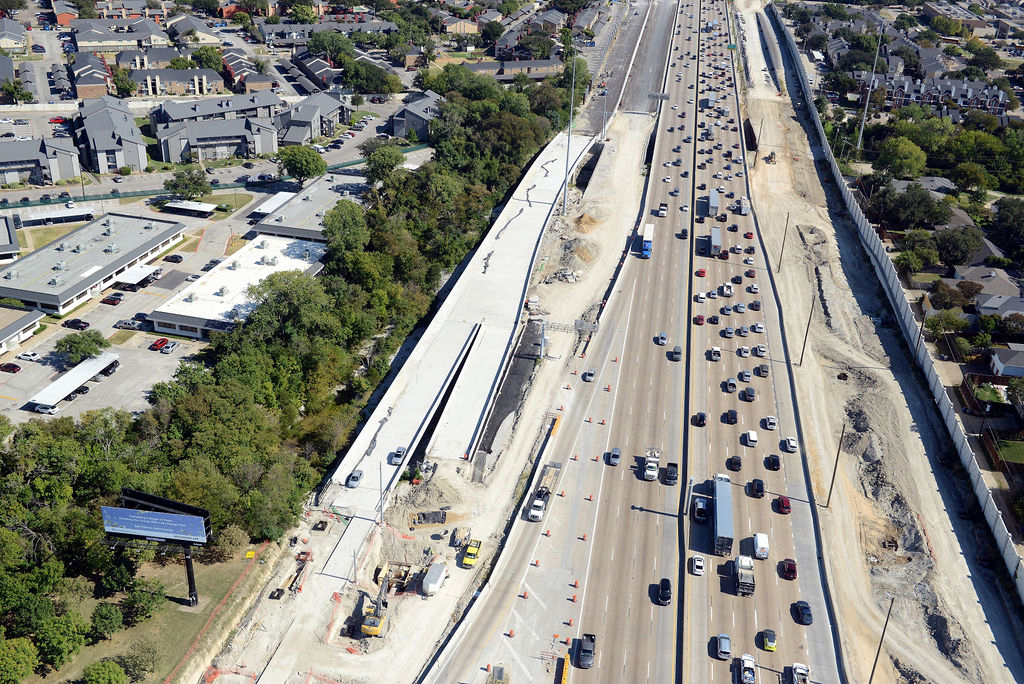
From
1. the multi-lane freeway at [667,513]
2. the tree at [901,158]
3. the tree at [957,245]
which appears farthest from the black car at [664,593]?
the tree at [901,158]

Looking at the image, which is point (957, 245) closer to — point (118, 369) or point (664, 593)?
point (664, 593)

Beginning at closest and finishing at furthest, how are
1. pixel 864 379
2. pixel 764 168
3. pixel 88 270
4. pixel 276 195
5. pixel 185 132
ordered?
pixel 864 379
pixel 88 270
pixel 276 195
pixel 185 132
pixel 764 168

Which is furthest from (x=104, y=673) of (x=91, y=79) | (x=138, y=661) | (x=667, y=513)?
(x=91, y=79)

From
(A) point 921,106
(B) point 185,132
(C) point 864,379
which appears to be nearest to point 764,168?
(A) point 921,106

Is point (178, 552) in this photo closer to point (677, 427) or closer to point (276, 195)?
point (677, 427)

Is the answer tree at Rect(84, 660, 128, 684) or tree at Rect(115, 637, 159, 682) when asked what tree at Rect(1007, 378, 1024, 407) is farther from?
tree at Rect(84, 660, 128, 684)

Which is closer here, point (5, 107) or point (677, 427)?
point (677, 427)

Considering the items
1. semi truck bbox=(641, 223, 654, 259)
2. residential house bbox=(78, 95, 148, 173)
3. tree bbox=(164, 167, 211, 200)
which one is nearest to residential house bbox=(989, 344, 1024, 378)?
semi truck bbox=(641, 223, 654, 259)
